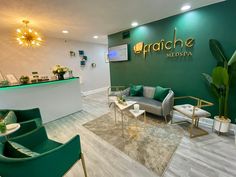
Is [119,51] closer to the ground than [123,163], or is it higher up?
higher up

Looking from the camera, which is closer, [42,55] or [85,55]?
[42,55]

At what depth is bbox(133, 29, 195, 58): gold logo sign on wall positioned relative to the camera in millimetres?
3031

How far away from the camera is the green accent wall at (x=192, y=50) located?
2.52 metres

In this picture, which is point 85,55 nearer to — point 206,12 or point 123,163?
point 206,12

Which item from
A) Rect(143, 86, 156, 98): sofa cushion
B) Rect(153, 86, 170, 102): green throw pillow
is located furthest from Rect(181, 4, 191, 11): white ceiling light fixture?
A: Rect(143, 86, 156, 98): sofa cushion

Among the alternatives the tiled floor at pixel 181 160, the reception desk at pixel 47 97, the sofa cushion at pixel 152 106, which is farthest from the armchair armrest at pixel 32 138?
the sofa cushion at pixel 152 106

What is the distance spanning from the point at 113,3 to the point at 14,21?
8.51ft

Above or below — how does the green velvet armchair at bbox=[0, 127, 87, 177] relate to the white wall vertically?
below

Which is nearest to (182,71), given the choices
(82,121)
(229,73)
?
(229,73)

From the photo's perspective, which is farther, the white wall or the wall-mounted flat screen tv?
the wall-mounted flat screen tv

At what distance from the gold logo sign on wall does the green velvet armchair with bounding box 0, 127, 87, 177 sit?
316cm

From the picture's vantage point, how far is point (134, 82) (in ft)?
14.6

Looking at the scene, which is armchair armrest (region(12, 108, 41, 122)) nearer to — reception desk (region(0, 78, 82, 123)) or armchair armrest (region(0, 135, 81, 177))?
reception desk (region(0, 78, 82, 123))

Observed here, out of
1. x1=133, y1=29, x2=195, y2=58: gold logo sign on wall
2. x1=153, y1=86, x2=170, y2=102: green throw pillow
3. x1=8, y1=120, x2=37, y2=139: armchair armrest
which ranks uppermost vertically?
x1=133, y1=29, x2=195, y2=58: gold logo sign on wall
